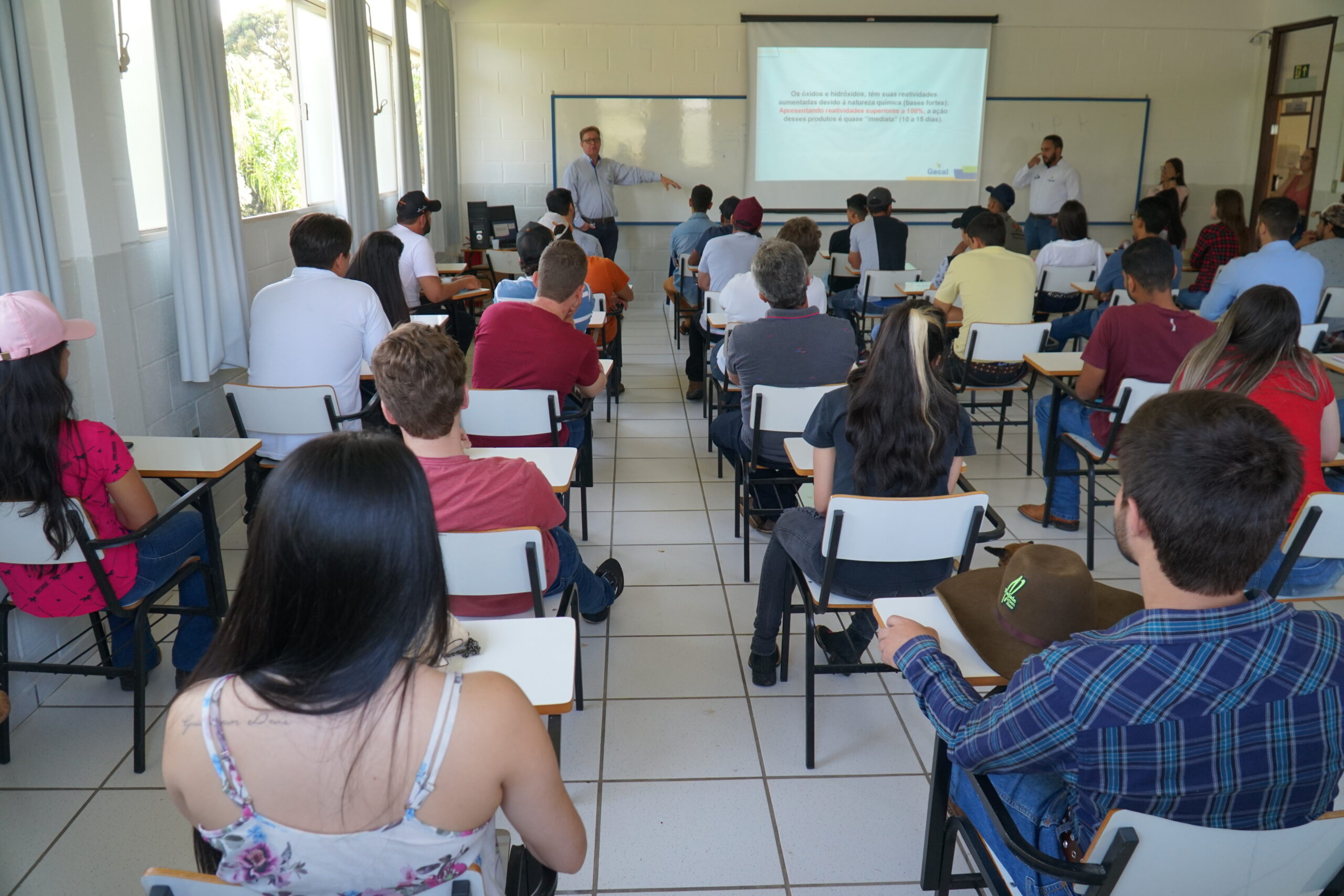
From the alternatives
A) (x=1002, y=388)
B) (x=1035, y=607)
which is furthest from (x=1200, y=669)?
(x=1002, y=388)

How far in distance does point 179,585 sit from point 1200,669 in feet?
7.91

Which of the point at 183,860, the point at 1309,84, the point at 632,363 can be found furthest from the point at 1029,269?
the point at 1309,84

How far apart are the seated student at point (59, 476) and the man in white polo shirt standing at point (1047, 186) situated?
786 centimetres

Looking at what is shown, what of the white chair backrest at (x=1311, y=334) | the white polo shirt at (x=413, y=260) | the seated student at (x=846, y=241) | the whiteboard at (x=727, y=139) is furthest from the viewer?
the whiteboard at (x=727, y=139)

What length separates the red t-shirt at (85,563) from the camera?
2.18m

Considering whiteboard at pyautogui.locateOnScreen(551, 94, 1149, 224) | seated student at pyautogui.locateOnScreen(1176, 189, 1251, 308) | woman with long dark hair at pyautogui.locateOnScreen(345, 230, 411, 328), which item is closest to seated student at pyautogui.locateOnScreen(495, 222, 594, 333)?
woman with long dark hair at pyautogui.locateOnScreen(345, 230, 411, 328)

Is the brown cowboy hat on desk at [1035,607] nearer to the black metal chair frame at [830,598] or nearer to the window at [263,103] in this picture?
the black metal chair frame at [830,598]

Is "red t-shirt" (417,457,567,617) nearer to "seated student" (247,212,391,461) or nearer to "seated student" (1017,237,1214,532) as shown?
"seated student" (247,212,391,461)

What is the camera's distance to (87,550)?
2154mm

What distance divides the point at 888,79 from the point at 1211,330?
5.96 meters

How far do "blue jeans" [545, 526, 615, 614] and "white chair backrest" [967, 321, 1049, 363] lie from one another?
2321 mm

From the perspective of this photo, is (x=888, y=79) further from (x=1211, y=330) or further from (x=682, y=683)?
(x=682, y=683)

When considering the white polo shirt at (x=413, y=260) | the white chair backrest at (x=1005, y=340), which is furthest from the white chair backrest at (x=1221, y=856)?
the white polo shirt at (x=413, y=260)

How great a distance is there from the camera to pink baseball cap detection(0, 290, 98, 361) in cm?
208
